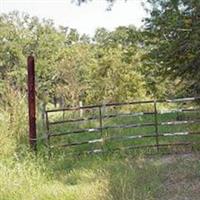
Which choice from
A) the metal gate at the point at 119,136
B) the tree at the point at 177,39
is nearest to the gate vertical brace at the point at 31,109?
the metal gate at the point at 119,136

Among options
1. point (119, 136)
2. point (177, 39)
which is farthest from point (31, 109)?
point (177, 39)

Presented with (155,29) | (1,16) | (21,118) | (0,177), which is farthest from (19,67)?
(0,177)

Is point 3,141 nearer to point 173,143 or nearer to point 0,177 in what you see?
point 0,177

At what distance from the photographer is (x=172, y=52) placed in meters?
13.2

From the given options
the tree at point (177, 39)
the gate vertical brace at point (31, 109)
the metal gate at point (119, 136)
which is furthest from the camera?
the tree at point (177, 39)

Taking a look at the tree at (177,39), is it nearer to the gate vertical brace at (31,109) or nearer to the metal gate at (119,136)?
the metal gate at (119,136)

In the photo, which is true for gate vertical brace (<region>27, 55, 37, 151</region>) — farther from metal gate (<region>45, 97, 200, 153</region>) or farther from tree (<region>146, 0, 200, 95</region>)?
tree (<region>146, 0, 200, 95</region>)

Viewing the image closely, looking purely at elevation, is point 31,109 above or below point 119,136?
above

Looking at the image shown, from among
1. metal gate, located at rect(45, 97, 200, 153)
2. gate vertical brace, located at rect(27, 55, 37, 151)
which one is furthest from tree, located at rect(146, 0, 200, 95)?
gate vertical brace, located at rect(27, 55, 37, 151)

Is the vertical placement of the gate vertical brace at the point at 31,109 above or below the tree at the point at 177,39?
below

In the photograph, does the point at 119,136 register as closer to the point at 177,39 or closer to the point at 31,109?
the point at 31,109

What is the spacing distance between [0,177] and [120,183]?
197cm

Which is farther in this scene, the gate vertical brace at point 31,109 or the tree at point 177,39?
the tree at point 177,39

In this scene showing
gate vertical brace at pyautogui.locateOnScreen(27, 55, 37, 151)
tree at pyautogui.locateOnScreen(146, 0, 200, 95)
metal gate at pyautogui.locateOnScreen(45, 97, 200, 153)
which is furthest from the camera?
tree at pyautogui.locateOnScreen(146, 0, 200, 95)
